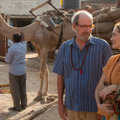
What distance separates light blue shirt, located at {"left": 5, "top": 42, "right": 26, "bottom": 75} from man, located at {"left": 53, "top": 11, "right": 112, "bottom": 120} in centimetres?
315

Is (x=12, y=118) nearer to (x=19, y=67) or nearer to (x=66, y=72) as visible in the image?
(x=19, y=67)

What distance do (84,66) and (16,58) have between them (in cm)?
338

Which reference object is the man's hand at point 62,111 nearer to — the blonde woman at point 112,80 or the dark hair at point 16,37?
the blonde woman at point 112,80

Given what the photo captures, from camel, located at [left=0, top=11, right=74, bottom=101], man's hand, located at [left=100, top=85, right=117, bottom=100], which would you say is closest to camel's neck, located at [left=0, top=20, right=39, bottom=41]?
camel, located at [left=0, top=11, right=74, bottom=101]

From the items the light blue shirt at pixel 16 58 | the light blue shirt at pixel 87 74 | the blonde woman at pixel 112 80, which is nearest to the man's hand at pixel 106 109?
the blonde woman at pixel 112 80

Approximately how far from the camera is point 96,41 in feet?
10.3

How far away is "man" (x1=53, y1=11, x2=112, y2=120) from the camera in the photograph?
10.0 ft

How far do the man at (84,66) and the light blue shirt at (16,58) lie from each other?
124 inches

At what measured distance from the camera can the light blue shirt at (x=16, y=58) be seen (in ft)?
20.0

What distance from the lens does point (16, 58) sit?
6.16m

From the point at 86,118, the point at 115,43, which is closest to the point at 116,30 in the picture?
the point at 115,43

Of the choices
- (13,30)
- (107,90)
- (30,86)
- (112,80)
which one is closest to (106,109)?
(107,90)

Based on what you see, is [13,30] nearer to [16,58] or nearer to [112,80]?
[16,58]

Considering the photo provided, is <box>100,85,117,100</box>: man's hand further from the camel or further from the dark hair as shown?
the camel
